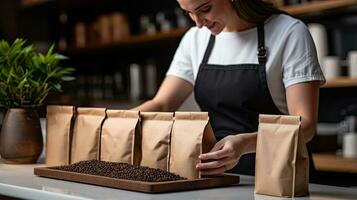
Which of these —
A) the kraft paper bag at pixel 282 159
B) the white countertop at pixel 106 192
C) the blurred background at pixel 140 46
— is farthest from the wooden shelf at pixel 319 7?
the kraft paper bag at pixel 282 159

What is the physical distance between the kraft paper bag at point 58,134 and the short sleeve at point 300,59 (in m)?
0.61

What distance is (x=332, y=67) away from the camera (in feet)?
10.3

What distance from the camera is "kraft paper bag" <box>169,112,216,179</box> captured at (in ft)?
4.69

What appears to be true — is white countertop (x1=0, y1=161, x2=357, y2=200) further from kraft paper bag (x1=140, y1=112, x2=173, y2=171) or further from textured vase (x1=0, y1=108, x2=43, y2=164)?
textured vase (x1=0, y1=108, x2=43, y2=164)

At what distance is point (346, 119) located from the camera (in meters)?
3.33

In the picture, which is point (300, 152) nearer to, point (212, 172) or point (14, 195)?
point (212, 172)

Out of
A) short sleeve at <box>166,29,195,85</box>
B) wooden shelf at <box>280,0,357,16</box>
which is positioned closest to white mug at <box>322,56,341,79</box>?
wooden shelf at <box>280,0,357,16</box>

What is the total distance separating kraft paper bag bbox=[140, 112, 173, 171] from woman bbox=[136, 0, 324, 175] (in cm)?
31

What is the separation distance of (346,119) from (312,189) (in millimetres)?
2011

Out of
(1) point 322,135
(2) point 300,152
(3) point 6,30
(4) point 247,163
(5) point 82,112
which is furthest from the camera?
(3) point 6,30

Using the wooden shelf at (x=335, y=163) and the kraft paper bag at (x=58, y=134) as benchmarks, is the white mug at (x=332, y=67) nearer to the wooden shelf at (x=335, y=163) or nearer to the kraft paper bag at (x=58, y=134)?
the wooden shelf at (x=335, y=163)

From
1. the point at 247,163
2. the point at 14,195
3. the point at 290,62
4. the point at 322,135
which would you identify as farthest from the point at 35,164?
the point at 322,135

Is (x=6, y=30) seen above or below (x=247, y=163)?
above

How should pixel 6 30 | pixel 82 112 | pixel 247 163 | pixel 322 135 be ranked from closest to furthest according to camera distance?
pixel 82 112
pixel 247 163
pixel 322 135
pixel 6 30
